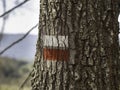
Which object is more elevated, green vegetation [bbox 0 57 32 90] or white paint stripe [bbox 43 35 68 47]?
white paint stripe [bbox 43 35 68 47]

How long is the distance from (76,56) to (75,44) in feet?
0.23

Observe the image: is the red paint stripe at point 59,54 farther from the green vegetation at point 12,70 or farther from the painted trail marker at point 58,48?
the green vegetation at point 12,70

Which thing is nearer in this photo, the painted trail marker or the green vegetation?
the painted trail marker

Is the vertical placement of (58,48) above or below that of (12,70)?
above

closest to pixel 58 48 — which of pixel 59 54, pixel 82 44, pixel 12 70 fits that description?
pixel 59 54

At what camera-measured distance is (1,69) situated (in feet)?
60.3

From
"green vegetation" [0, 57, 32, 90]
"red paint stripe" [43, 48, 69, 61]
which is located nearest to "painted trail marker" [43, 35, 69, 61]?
"red paint stripe" [43, 48, 69, 61]

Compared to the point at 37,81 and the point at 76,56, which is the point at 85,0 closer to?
the point at 76,56

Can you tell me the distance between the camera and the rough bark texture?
234 centimetres

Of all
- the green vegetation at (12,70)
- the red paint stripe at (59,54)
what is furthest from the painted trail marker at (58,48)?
the green vegetation at (12,70)

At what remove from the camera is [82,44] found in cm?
234

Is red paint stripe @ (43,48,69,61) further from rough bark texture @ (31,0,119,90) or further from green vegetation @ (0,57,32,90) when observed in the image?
green vegetation @ (0,57,32,90)

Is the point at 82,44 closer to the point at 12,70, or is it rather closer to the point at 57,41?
the point at 57,41

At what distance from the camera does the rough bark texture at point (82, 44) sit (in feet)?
7.68
